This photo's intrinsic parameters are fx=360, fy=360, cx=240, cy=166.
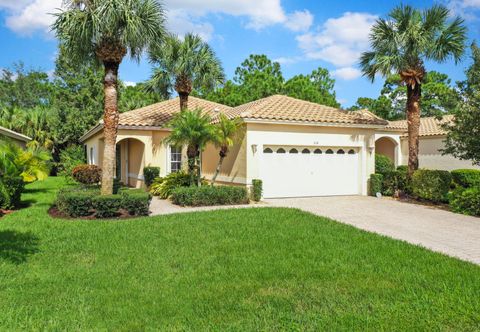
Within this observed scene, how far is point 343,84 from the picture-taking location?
45844 millimetres

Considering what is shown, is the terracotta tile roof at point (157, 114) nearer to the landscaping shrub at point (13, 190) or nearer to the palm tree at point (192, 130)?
the palm tree at point (192, 130)

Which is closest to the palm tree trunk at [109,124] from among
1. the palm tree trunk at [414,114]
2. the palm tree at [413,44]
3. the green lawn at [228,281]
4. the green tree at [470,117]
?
the green lawn at [228,281]

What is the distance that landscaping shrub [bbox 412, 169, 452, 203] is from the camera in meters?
14.8

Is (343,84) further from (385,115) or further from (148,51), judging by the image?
(148,51)

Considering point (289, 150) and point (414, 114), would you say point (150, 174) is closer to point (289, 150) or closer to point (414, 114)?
point (289, 150)

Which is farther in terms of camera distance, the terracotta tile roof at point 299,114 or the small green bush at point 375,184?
the small green bush at point 375,184

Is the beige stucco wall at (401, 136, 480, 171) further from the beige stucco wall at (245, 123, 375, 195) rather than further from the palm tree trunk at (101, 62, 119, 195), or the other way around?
the palm tree trunk at (101, 62, 119, 195)

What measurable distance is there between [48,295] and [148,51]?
994cm

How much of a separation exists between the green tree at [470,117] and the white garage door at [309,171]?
4.85m

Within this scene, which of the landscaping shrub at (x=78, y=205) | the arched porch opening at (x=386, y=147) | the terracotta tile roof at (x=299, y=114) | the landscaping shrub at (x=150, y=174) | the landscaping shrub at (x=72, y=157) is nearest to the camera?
the landscaping shrub at (x=78, y=205)

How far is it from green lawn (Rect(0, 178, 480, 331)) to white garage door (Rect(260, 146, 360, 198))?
6690 mm

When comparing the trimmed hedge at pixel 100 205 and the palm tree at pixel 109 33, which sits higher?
the palm tree at pixel 109 33

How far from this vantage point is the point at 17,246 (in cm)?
818

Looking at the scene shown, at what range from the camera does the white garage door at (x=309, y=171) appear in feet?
53.3
